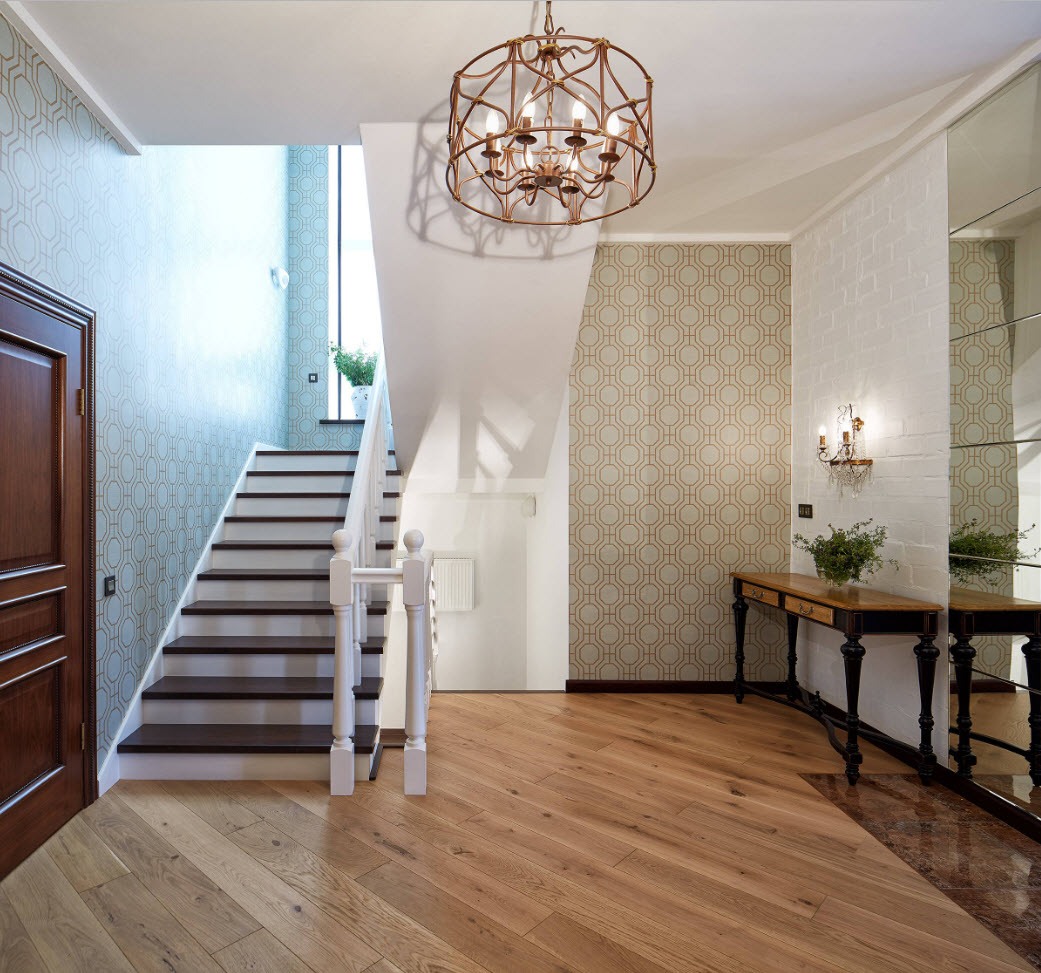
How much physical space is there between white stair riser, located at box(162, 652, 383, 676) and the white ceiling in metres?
2.45

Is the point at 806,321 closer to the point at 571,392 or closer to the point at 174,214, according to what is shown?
the point at 571,392

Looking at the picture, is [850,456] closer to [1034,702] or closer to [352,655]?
[1034,702]

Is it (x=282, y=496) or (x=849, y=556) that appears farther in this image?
(x=282, y=496)

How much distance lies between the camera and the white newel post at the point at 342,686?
2.70m

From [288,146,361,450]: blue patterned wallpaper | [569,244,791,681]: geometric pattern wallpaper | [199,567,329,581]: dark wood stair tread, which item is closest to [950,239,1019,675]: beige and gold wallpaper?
[569,244,791,681]: geometric pattern wallpaper

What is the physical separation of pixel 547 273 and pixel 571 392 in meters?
1.13

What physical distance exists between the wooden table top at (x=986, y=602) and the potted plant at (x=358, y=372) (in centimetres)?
458

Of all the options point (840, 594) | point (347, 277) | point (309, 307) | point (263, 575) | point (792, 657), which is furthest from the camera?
point (347, 277)

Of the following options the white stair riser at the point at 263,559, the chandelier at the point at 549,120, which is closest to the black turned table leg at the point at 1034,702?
the chandelier at the point at 549,120

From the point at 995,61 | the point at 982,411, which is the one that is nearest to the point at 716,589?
the point at 982,411

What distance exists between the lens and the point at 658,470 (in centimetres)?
430

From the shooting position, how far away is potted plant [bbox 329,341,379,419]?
5.84m

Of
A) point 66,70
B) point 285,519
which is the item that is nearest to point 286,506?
point 285,519

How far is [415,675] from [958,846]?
212 centimetres
